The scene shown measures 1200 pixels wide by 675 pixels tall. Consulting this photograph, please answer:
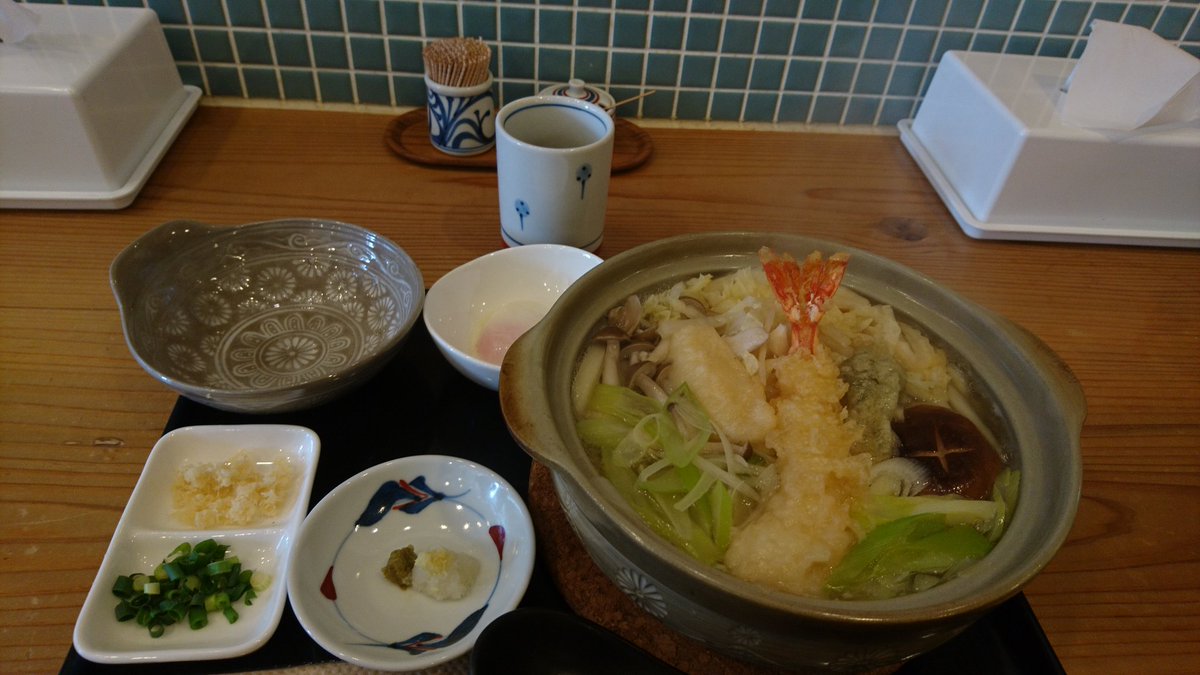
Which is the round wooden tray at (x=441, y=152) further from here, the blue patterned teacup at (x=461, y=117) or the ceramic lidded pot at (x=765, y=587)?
the ceramic lidded pot at (x=765, y=587)

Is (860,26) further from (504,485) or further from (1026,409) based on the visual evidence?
(504,485)

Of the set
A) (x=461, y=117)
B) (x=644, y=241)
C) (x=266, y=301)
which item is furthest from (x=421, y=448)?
(x=461, y=117)

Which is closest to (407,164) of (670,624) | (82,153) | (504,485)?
(82,153)

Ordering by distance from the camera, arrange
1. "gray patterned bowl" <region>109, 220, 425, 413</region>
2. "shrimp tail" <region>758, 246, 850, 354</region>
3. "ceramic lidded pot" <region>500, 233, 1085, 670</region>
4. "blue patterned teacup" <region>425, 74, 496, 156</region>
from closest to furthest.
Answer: "ceramic lidded pot" <region>500, 233, 1085, 670</region> < "shrimp tail" <region>758, 246, 850, 354</region> < "gray patterned bowl" <region>109, 220, 425, 413</region> < "blue patterned teacup" <region>425, 74, 496, 156</region>

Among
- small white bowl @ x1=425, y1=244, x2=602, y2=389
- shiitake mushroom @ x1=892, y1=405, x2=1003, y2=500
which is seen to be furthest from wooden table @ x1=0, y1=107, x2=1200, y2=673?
shiitake mushroom @ x1=892, y1=405, x2=1003, y2=500

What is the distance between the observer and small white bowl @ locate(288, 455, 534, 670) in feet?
2.54

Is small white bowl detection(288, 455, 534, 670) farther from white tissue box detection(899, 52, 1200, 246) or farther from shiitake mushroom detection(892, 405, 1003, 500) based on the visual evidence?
white tissue box detection(899, 52, 1200, 246)

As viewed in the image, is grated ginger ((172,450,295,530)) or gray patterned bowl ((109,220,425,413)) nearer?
grated ginger ((172,450,295,530))

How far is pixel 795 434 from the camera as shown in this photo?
802 mm

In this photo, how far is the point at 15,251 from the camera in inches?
51.1

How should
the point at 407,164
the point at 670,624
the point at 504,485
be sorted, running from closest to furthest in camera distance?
the point at 670,624, the point at 504,485, the point at 407,164

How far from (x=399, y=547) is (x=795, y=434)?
0.52 metres

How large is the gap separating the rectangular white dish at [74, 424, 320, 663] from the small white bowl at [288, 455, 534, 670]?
5 cm

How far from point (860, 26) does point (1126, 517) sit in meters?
1.24
